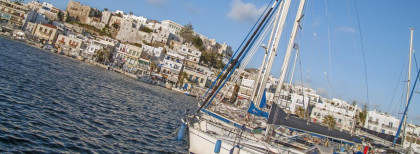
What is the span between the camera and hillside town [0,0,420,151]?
222 feet

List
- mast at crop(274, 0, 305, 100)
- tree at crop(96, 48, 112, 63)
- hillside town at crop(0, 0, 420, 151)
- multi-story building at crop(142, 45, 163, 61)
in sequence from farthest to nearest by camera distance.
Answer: multi-story building at crop(142, 45, 163, 61) → tree at crop(96, 48, 112, 63) → hillside town at crop(0, 0, 420, 151) → mast at crop(274, 0, 305, 100)

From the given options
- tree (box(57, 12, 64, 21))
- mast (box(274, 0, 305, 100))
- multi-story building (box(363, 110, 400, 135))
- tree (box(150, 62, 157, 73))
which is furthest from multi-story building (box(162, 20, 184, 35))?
mast (box(274, 0, 305, 100))

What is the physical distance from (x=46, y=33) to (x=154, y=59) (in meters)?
37.0

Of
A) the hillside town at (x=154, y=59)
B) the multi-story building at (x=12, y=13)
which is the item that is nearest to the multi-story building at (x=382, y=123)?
the hillside town at (x=154, y=59)

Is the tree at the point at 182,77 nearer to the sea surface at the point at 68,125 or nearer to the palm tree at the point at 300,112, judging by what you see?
the palm tree at the point at 300,112

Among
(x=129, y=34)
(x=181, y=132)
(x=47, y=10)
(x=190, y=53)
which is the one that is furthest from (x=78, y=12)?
(x=181, y=132)

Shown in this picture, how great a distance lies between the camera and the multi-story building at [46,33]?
94625mm

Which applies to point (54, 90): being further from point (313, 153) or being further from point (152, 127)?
point (313, 153)

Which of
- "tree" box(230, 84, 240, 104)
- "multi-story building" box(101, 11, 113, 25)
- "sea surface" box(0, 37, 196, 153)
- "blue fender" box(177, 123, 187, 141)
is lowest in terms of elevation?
"sea surface" box(0, 37, 196, 153)

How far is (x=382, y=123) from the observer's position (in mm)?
61969

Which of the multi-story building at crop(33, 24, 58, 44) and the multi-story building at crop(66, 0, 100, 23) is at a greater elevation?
the multi-story building at crop(66, 0, 100, 23)

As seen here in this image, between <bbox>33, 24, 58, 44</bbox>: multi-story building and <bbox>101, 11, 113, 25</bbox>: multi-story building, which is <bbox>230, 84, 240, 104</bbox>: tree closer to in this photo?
<bbox>33, 24, 58, 44</bbox>: multi-story building

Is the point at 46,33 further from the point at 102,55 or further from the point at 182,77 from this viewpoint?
the point at 182,77

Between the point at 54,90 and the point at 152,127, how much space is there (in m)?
10.8
